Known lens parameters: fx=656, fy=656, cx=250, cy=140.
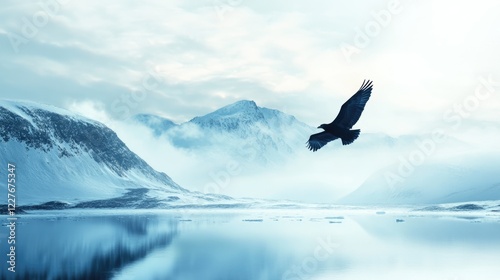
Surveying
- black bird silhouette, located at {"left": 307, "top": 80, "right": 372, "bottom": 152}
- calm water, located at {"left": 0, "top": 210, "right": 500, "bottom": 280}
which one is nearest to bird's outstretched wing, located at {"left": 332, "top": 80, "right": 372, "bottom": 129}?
black bird silhouette, located at {"left": 307, "top": 80, "right": 372, "bottom": 152}

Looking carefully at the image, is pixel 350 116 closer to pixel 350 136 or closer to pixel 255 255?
pixel 350 136

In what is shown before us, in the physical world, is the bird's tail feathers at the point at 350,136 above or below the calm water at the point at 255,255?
above

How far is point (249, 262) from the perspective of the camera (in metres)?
76.9

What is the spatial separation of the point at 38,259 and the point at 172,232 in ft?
154

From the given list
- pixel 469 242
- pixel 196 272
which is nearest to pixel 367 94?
pixel 196 272

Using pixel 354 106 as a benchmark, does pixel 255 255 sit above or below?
below

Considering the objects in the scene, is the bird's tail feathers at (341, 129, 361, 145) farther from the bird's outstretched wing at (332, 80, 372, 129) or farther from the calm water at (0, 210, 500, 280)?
the calm water at (0, 210, 500, 280)

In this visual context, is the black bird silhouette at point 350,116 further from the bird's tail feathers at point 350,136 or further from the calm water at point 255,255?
the calm water at point 255,255

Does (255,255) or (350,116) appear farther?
(255,255)

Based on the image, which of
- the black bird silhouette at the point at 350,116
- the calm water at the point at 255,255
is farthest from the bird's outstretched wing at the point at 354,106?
the calm water at the point at 255,255

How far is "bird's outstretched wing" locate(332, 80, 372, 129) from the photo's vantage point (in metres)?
33.8

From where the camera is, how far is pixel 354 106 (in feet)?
111

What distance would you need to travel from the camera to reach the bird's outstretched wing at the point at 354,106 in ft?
111

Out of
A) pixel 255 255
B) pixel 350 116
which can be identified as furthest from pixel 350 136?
pixel 255 255
